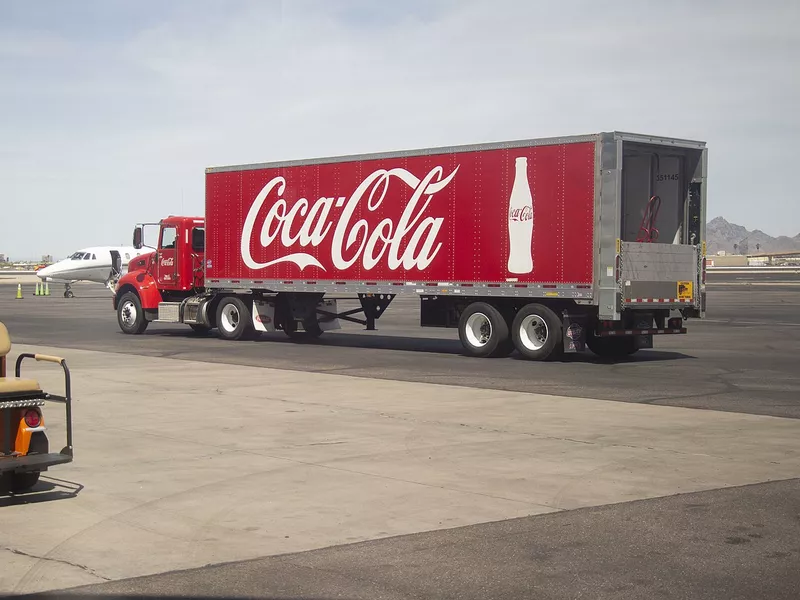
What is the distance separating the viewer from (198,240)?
28.1 m

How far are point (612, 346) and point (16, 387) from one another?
622 inches

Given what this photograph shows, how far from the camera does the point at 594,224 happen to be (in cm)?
1948

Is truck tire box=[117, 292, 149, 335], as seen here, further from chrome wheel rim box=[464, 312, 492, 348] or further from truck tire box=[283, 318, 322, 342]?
chrome wheel rim box=[464, 312, 492, 348]

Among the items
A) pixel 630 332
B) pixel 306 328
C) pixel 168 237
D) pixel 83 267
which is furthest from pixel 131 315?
Result: pixel 83 267

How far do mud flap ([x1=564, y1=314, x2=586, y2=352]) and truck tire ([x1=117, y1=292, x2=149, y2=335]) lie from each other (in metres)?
12.9

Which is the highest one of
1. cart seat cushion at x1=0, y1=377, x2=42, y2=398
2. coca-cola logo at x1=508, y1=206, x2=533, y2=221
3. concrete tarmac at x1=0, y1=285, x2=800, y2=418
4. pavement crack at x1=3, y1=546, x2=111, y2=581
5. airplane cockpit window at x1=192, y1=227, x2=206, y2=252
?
coca-cola logo at x1=508, y1=206, x2=533, y2=221

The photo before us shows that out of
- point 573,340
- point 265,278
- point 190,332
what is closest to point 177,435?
point 573,340

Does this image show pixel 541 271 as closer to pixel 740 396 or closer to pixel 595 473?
pixel 740 396

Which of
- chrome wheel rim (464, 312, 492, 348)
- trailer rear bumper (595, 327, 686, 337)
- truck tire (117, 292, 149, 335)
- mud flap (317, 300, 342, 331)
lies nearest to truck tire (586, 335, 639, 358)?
trailer rear bumper (595, 327, 686, 337)

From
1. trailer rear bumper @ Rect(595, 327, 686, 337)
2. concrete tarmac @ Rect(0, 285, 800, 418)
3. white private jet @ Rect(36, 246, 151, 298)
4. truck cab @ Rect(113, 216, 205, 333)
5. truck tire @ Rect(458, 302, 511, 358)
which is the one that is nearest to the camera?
concrete tarmac @ Rect(0, 285, 800, 418)

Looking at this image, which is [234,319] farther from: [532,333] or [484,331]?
[532,333]

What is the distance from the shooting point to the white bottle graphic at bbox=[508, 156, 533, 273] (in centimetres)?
2048

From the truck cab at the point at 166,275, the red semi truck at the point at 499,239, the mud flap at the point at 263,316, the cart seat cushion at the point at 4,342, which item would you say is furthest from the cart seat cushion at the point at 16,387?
the truck cab at the point at 166,275

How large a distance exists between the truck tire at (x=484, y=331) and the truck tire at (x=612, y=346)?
6.30 feet
